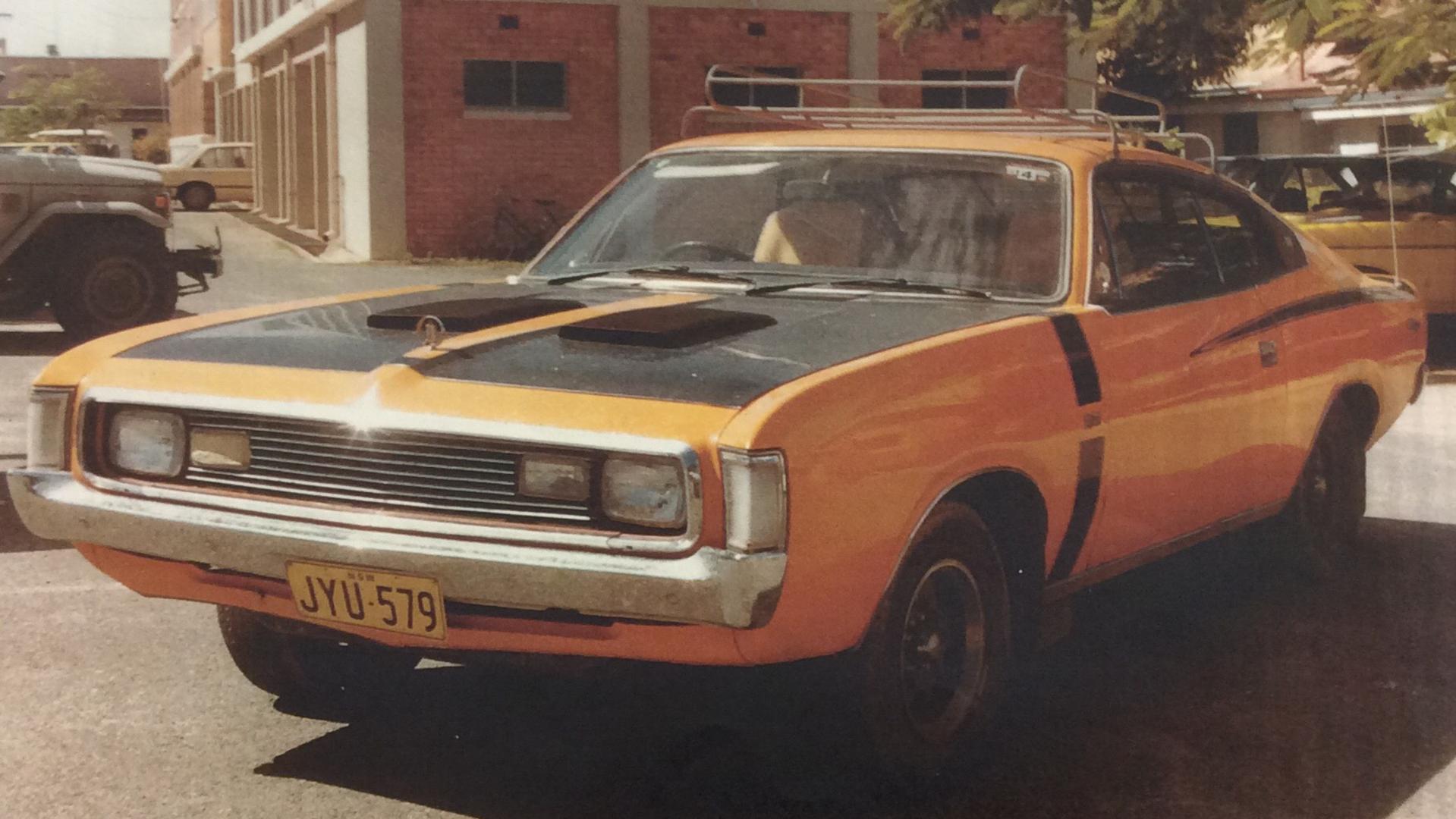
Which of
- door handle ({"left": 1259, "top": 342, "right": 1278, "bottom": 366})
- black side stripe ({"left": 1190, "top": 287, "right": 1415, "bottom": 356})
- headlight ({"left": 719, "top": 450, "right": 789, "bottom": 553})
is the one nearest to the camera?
headlight ({"left": 719, "top": 450, "right": 789, "bottom": 553})

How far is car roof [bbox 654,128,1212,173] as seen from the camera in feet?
17.5

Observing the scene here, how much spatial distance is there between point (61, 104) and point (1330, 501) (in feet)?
273

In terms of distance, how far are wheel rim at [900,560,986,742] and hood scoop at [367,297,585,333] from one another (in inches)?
45.1

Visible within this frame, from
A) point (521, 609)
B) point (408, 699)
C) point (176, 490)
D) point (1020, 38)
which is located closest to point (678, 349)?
point (521, 609)

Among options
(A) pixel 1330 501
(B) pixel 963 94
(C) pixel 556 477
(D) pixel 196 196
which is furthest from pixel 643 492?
(D) pixel 196 196

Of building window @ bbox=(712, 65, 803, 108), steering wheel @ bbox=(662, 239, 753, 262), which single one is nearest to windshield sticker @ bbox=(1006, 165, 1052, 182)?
steering wheel @ bbox=(662, 239, 753, 262)

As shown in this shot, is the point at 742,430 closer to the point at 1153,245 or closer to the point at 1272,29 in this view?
the point at 1153,245

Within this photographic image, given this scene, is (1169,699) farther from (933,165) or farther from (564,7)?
(564,7)

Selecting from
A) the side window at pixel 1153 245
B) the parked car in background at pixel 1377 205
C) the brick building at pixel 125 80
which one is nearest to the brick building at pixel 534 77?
the parked car in background at pixel 1377 205

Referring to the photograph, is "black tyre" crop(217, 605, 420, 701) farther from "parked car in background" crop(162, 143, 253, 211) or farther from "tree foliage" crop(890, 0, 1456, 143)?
"parked car in background" crop(162, 143, 253, 211)

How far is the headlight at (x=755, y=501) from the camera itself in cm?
363

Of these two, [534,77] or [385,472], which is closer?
[385,472]

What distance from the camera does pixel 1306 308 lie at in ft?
20.2

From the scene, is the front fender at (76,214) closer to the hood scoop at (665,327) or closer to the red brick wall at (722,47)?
the hood scoop at (665,327)
